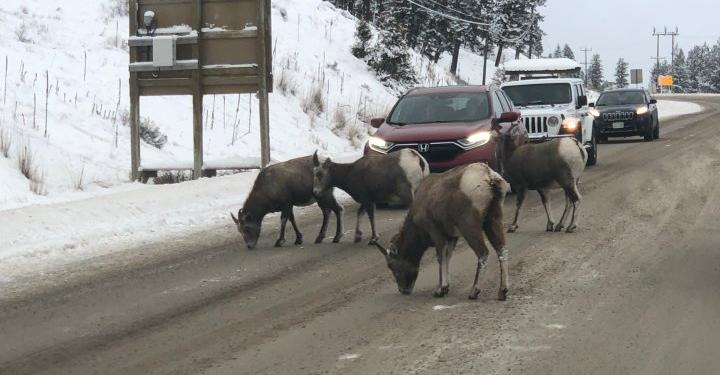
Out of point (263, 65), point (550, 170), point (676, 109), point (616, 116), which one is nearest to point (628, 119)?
point (616, 116)

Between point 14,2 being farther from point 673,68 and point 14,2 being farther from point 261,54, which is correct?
point 673,68

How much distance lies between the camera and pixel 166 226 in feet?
40.1

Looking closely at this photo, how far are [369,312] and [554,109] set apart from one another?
13.5m

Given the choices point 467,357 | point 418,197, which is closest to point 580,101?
point 418,197

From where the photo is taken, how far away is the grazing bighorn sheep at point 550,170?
1143 cm

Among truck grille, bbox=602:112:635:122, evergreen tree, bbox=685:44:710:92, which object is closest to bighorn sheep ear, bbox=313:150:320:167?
truck grille, bbox=602:112:635:122

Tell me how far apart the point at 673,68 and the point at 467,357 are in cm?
19564

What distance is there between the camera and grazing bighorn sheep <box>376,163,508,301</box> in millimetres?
7512

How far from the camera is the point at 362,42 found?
39.8 meters

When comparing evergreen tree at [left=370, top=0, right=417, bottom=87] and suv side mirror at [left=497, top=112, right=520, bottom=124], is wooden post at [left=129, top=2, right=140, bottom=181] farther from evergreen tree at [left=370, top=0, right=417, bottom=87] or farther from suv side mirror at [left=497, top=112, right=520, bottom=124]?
evergreen tree at [left=370, top=0, right=417, bottom=87]

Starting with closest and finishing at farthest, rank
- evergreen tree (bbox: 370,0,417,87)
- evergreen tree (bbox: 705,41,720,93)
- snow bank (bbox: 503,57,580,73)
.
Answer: snow bank (bbox: 503,57,580,73) < evergreen tree (bbox: 370,0,417,87) < evergreen tree (bbox: 705,41,720,93)

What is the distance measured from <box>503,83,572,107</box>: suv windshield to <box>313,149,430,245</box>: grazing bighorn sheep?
10935 mm

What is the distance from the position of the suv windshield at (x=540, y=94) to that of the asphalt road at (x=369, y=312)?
9339mm

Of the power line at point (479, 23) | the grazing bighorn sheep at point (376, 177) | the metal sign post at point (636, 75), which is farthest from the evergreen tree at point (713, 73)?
the grazing bighorn sheep at point (376, 177)
